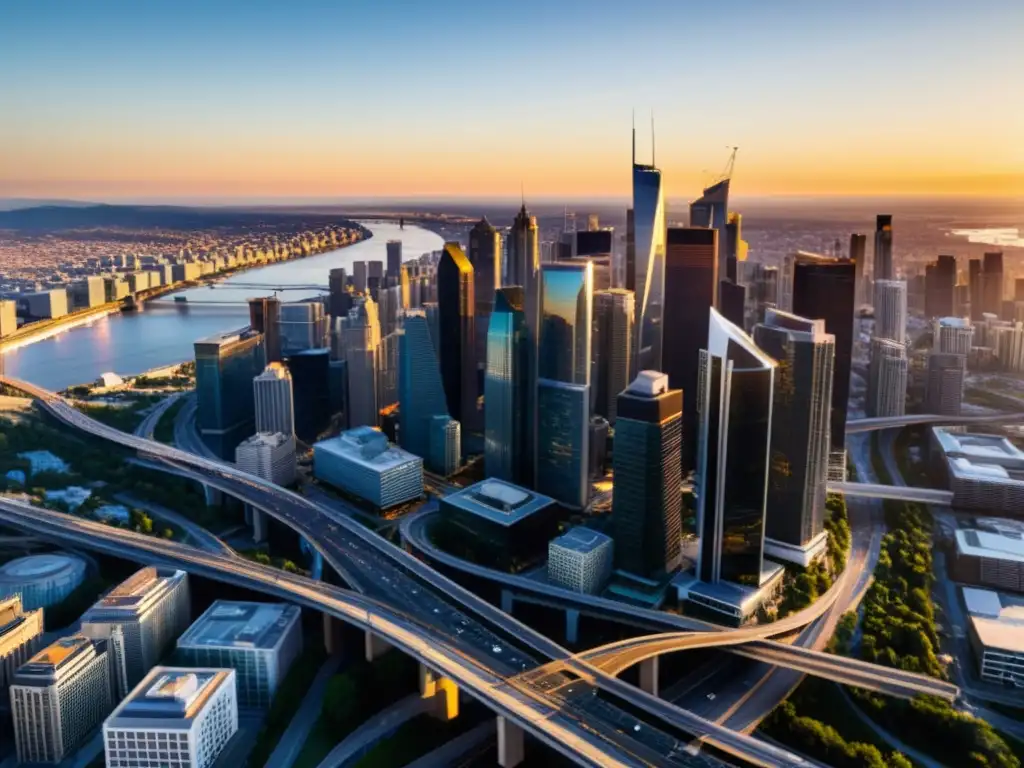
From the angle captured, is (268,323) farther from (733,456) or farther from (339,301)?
(733,456)

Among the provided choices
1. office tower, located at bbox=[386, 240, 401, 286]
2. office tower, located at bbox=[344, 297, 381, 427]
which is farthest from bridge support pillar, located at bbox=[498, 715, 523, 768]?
office tower, located at bbox=[386, 240, 401, 286]

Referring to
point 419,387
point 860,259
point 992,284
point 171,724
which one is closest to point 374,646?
point 171,724

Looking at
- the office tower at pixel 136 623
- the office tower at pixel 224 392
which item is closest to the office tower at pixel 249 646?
the office tower at pixel 136 623

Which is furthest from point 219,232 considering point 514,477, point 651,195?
point 514,477

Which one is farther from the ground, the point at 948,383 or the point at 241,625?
the point at 948,383

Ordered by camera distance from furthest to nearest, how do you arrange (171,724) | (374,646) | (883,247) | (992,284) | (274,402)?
(992,284) < (883,247) < (274,402) < (374,646) < (171,724)

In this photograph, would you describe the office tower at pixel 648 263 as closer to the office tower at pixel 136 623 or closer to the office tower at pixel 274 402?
the office tower at pixel 274 402

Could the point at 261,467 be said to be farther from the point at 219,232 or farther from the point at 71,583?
the point at 219,232

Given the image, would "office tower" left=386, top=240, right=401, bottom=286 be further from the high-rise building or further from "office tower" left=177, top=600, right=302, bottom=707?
"office tower" left=177, top=600, right=302, bottom=707
